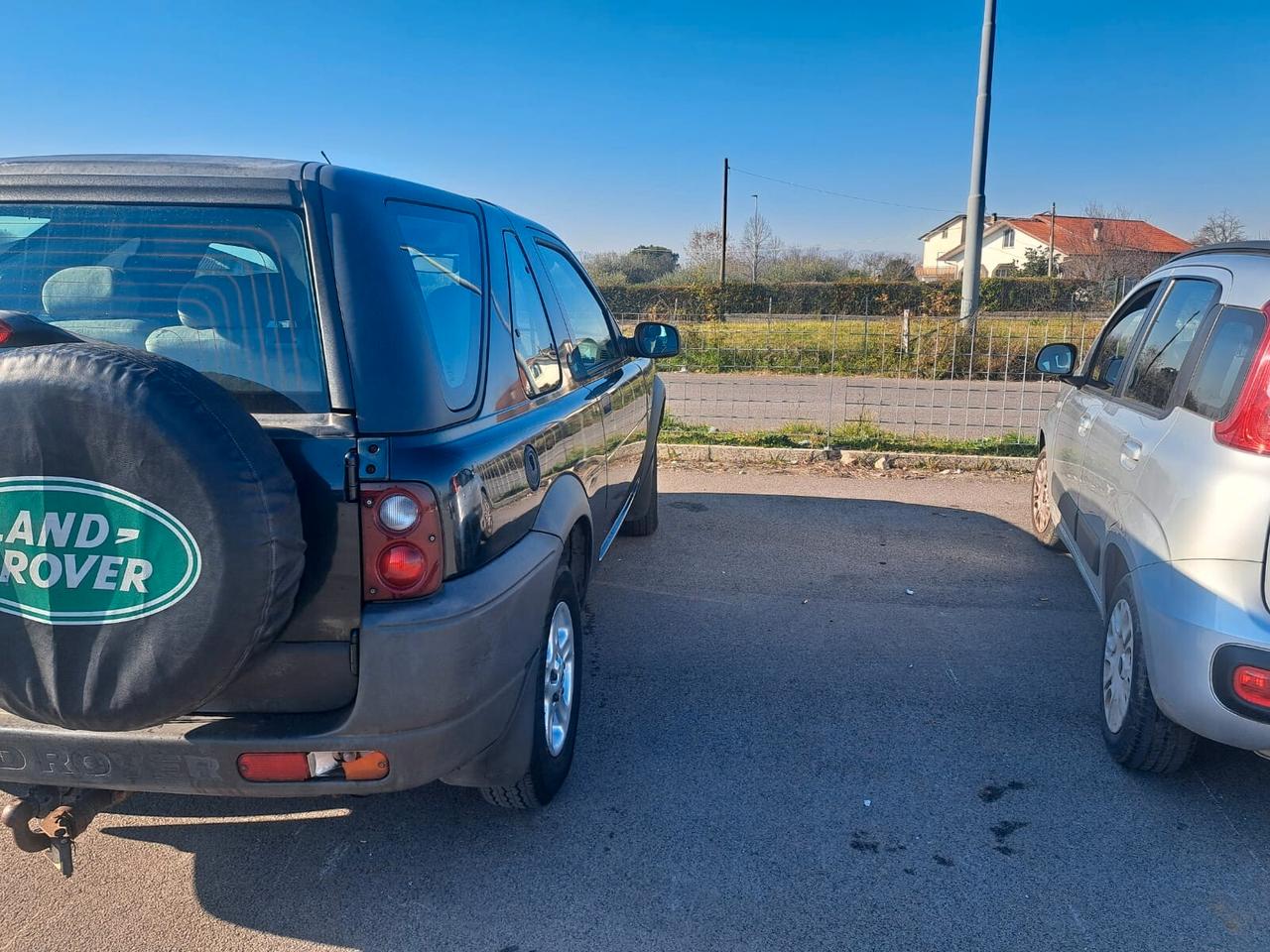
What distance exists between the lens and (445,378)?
2592mm

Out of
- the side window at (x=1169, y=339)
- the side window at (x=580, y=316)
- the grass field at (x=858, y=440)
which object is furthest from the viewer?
the grass field at (x=858, y=440)

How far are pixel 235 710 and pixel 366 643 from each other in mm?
394

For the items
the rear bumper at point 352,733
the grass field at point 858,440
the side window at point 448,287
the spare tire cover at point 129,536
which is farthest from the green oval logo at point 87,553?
the grass field at point 858,440

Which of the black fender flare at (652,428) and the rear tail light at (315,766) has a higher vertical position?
the black fender flare at (652,428)

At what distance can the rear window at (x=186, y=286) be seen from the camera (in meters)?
2.42

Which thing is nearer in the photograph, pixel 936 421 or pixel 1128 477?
pixel 1128 477

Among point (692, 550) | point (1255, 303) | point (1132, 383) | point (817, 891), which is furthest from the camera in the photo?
point (692, 550)

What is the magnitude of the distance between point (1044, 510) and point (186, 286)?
5.32m

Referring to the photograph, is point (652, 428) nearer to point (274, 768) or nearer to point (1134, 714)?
point (1134, 714)

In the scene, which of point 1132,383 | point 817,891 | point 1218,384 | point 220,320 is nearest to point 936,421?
point 1132,383

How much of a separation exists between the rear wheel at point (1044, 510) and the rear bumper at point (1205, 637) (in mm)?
2916

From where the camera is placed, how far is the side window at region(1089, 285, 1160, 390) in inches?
179

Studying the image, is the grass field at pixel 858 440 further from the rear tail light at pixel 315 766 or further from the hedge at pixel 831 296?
the hedge at pixel 831 296

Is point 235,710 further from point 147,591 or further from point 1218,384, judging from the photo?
point 1218,384
